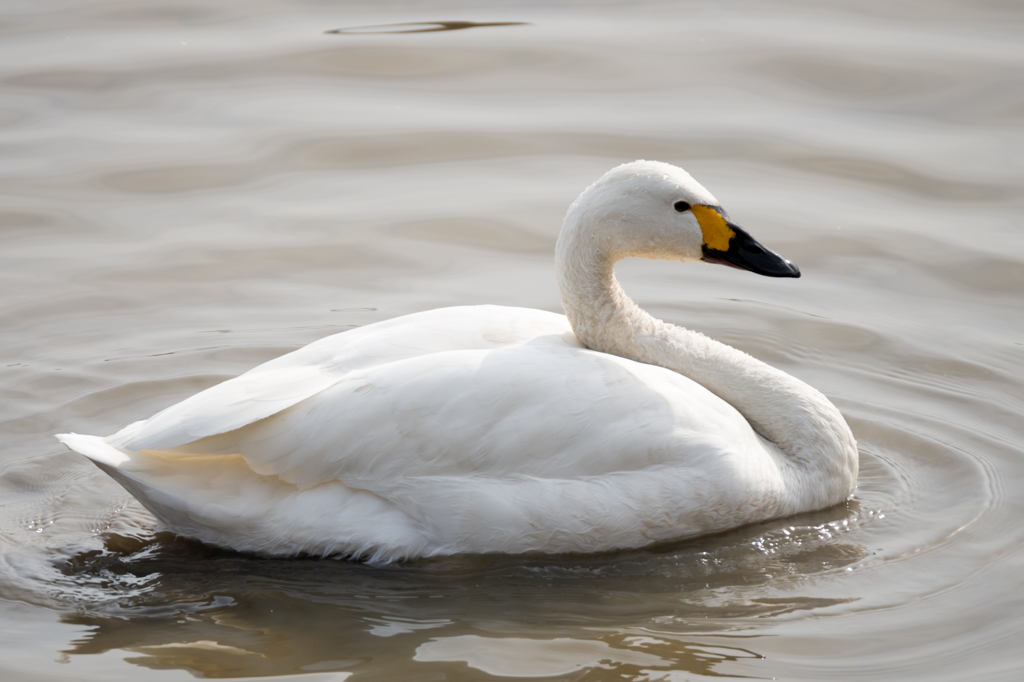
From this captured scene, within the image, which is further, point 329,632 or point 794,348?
point 794,348

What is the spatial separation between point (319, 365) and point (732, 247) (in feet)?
6.16

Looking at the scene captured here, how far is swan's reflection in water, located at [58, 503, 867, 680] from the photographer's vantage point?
14.8 feet

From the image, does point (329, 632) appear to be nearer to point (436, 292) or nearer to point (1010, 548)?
point (1010, 548)

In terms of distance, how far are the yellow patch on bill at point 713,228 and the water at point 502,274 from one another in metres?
1.28

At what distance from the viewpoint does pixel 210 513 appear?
4.98 m

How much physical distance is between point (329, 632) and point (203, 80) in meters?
7.30

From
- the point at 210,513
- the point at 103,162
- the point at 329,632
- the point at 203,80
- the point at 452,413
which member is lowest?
the point at 329,632

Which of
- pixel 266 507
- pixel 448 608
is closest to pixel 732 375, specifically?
pixel 448 608

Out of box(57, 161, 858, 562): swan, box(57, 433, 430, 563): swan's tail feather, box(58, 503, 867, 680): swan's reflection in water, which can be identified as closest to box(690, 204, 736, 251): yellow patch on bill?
box(57, 161, 858, 562): swan

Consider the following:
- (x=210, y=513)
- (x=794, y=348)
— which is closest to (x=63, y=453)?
(x=210, y=513)

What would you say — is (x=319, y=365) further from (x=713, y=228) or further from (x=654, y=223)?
(x=713, y=228)

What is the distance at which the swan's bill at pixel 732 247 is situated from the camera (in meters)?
5.59

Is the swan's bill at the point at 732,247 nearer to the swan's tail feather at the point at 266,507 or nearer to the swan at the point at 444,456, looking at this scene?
the swan at the point at 444,456

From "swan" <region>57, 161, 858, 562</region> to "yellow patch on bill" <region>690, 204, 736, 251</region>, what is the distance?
66cm
